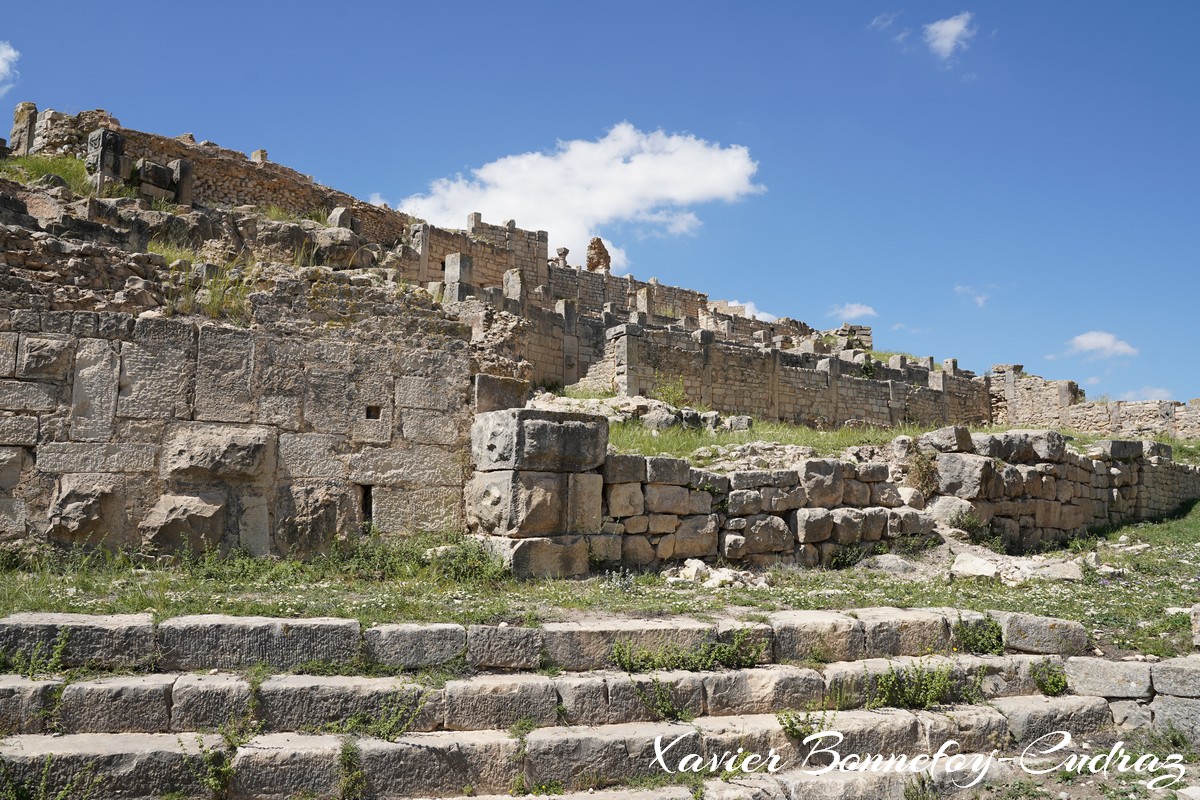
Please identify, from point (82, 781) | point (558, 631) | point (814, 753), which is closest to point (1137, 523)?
point (814, 753)

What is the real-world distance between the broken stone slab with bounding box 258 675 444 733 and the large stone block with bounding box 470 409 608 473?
2.81 meters

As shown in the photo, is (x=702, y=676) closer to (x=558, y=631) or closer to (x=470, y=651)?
(x=558, y=631)

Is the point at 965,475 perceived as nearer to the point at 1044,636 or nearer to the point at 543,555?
the point at 1044,636

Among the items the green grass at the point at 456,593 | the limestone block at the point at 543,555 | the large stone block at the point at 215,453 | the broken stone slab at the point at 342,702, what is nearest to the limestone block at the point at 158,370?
the large stone block at the point at 215,453

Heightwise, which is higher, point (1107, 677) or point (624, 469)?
point (624, 469)

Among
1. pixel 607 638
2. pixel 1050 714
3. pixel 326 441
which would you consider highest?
pixel 326 441

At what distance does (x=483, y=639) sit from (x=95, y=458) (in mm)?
3771

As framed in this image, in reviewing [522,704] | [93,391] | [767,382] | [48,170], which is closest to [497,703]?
[522,704]

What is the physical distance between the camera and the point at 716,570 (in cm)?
817

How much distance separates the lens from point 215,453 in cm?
686

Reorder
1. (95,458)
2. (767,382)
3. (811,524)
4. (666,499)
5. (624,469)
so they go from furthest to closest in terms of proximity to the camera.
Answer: (767,382) < (811,524) < (666,499) < (624,469) < (95,458)

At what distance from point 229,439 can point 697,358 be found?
1336 cm

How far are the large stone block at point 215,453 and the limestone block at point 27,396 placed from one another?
0.88 metres

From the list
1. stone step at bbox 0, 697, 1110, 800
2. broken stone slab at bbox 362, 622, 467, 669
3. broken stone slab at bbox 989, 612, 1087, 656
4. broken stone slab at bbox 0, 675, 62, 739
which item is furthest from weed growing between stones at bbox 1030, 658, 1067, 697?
broken stone slab at bbox 0, 675, 62, 739
